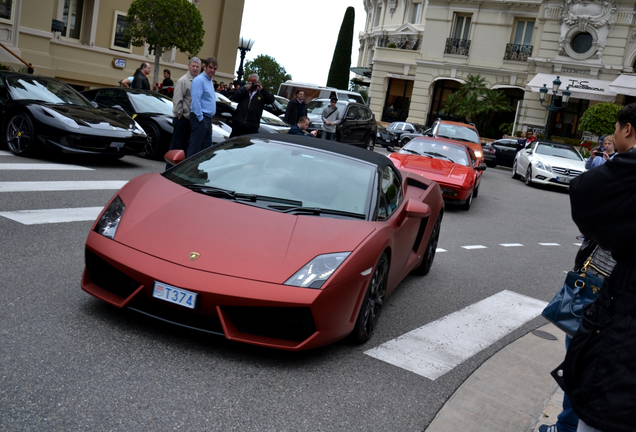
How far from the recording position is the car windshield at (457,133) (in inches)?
732

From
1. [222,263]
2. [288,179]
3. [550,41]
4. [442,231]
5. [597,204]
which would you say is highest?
[550,41]

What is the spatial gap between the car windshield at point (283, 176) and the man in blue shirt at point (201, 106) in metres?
5.17

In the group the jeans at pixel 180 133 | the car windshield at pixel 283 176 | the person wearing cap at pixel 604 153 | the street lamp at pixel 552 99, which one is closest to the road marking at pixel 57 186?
the jeans at pixel 180 133

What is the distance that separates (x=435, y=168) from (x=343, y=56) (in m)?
54.8

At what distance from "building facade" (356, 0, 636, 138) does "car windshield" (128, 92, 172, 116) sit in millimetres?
31565

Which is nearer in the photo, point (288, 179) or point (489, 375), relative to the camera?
point (489, 375)

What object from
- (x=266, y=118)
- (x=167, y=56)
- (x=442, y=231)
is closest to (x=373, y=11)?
(x=167, y=56)

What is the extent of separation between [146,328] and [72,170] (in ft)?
22.0

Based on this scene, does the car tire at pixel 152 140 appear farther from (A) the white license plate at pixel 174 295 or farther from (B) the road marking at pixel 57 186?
(A) the white license plate at pixel 174 295

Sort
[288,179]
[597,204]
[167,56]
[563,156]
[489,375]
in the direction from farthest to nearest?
[167,56]
[563,156]
[288,179]
[489,375]
[597,204]

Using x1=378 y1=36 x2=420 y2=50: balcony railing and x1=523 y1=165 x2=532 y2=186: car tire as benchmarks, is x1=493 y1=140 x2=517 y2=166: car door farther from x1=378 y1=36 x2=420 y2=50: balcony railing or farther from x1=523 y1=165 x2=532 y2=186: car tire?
x1=378 y1=36 x2=420 y2=50: balcony railing

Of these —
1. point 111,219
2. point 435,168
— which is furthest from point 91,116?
point 111,219

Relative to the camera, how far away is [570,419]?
306 cm

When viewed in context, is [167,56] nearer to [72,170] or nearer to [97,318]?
[72,170]
